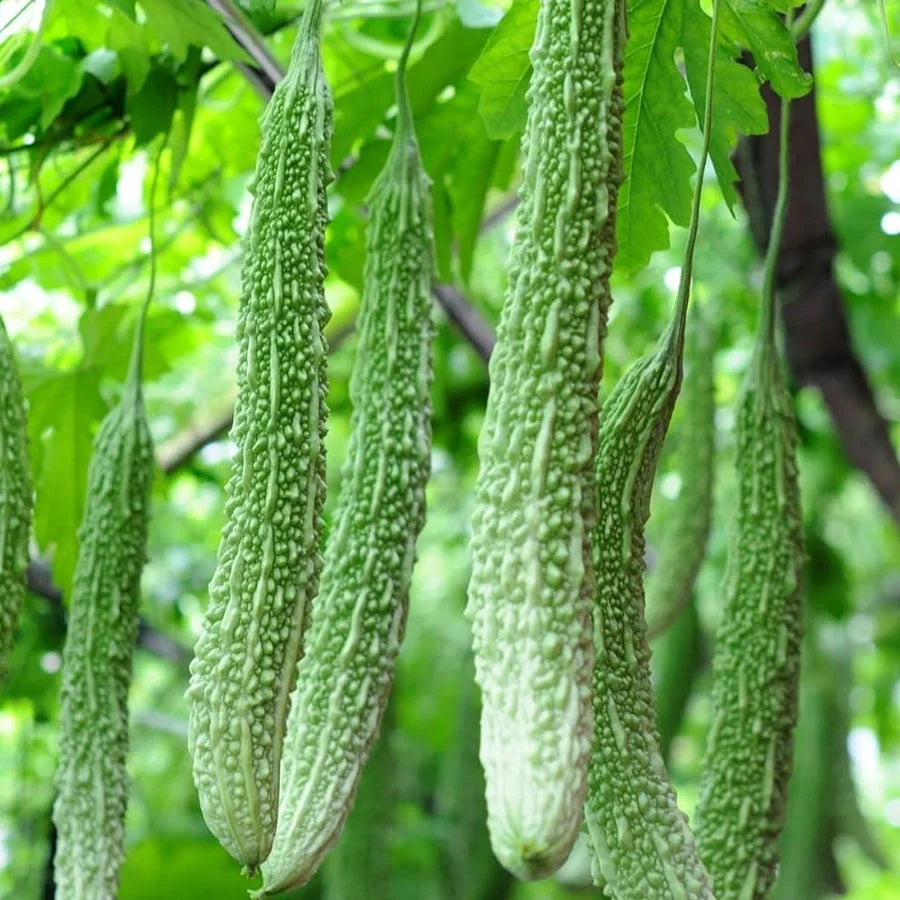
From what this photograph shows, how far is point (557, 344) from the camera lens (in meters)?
1.02

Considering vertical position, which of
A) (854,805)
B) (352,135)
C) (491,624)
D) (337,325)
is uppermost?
(337,325)

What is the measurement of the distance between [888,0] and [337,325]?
1.36m

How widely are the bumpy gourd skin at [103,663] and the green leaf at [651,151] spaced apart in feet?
1.83

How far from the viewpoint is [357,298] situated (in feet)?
8.48

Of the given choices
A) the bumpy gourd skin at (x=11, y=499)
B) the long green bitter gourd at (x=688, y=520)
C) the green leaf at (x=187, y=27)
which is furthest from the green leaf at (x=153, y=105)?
the long green bitter gourd at (x=688, y=520)

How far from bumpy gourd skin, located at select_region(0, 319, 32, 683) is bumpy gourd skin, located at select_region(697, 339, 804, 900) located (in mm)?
698

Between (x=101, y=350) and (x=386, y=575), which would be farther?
(x=101, y=350)

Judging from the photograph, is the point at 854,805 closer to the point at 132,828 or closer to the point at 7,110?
the point at 132,828

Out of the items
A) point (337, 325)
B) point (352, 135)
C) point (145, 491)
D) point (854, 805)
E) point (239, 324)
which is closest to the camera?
point (239, 324)

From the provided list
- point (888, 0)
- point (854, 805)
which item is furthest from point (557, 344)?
point (854, 805)

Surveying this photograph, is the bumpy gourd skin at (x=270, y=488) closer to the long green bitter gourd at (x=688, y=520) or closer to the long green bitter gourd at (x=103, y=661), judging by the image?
the long green bitter gourd at (x=103, y=661)

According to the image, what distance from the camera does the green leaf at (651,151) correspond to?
1.40m

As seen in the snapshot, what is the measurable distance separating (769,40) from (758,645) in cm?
60

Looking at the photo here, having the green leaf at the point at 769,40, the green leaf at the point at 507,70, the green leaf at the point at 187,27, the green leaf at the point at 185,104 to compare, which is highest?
the green leaf at the point at 185,104
